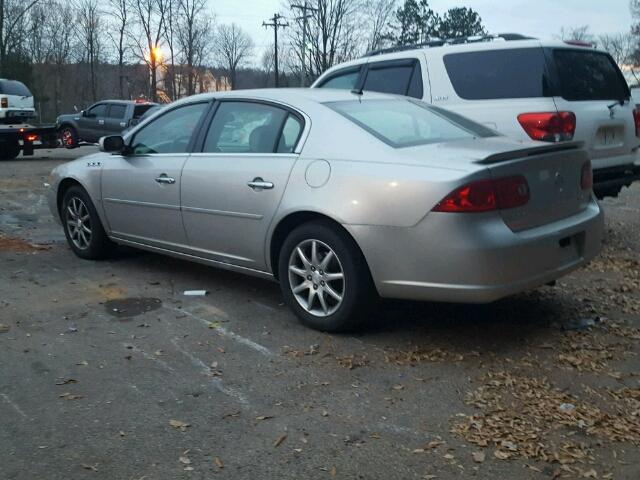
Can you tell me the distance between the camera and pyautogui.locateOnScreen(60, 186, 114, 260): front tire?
6.25 metres

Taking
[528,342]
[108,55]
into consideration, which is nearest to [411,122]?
[528,342]

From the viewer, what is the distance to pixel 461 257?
3.74 meters

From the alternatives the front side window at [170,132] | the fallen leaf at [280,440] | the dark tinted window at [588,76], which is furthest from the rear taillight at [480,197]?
the dark tinted window at [588,76]

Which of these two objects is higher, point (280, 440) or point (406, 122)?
point (406, 122)

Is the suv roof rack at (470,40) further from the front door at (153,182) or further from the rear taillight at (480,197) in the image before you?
the rear taillight at (480,197)

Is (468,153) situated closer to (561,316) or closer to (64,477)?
(561,316)

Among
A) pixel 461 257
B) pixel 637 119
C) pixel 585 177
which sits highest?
pixel 637 119

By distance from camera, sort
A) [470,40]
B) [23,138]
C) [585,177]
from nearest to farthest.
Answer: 1. [585,177]
2. [470,40]
3. [23,138]

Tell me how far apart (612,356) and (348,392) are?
1.61 meters

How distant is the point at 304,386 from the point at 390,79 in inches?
182

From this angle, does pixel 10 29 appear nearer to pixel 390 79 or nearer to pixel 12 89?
pixel 12 89

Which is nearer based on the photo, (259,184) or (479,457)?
(479,457)

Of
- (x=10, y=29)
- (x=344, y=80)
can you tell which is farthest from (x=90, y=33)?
(x=344, y=80)

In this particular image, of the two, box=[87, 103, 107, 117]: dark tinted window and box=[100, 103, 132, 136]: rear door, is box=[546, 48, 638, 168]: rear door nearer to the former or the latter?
box=[100, 103, 132, 136]: rear door
